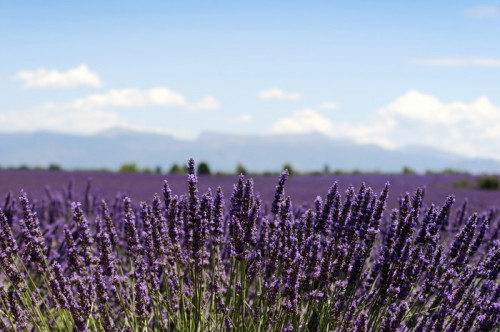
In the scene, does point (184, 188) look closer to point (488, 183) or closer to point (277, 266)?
point (277, 266)

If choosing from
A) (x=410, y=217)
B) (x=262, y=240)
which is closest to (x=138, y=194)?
(x=262, y=240)

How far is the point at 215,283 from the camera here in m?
2.69

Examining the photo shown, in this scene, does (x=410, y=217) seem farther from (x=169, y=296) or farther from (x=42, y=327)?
(x=42, y=327)

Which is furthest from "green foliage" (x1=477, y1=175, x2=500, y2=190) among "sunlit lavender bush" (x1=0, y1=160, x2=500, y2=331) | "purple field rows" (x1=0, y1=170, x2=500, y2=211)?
"sunlit lavender bush" (x1=0, y1=160, x2=500, y2=331)

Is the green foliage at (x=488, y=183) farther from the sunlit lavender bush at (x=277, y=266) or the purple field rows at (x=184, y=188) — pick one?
the sunlit lavender bush at (x=277, y=266)

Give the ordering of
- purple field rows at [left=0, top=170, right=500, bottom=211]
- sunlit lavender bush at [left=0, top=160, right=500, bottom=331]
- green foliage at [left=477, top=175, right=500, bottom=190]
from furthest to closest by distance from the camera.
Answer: green foliage at [left=477, top=175, right=500, bottom=190]
purple field rows at [left=0, top=170, right=500, bottom=211]
sunlit lavender bush at [left=0, top=160, right=500, bottom=331]

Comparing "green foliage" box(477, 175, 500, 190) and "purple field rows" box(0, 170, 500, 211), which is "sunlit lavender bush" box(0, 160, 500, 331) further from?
"green foliage" box(477, 175, 500, 190)

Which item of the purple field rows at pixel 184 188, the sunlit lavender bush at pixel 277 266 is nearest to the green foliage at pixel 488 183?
the purple field rows at pixel 184 188

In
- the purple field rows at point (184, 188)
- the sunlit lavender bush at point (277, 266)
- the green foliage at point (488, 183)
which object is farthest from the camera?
the green foliage at point (488, 183)

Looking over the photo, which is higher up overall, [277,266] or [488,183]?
[488,183]

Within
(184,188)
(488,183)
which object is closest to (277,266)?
(184,188)

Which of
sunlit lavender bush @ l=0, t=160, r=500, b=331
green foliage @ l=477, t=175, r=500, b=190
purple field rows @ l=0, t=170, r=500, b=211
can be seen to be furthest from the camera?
green foliage @ l=477, t=175, r=500, b=190

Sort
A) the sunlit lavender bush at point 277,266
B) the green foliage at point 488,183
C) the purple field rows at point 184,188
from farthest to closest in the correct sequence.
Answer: the green foliage at point 488,183
the purple field rows at point 184,188
the sunlit lavender bush at point 277,266

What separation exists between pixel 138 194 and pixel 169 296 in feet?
24.6
